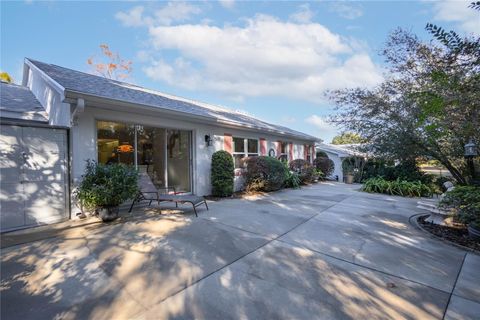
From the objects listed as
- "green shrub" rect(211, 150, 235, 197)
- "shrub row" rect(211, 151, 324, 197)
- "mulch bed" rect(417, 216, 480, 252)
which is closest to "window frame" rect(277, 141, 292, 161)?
"shrub row" rect(211, 151, 324, 197)

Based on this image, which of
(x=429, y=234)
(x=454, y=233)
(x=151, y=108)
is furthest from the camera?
(x=151, y=108)

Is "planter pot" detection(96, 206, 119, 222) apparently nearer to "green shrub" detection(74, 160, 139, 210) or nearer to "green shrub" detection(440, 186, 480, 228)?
"green shrub" detection(74, 160, 139, 210)

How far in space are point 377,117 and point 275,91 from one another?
14970mm

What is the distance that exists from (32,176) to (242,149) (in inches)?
281

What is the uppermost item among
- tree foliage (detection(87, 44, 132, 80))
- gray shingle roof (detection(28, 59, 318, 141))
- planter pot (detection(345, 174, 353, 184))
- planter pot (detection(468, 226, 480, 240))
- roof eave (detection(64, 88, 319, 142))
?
tree foliage (detection(87, 44, 132, 80))

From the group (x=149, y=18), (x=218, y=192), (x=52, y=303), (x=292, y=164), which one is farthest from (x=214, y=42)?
(x=52, y=303)

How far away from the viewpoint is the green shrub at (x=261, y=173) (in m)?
9.59

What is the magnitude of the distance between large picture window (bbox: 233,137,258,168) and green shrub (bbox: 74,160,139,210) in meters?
5.33

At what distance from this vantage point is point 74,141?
17.8ft

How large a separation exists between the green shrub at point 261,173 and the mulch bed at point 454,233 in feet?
16.6

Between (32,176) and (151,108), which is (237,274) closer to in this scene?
(32,176)

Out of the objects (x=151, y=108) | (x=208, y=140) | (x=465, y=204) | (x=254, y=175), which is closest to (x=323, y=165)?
(x=254, y=175)

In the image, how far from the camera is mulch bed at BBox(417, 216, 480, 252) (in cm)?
429

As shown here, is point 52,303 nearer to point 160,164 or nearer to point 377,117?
point 160,164
